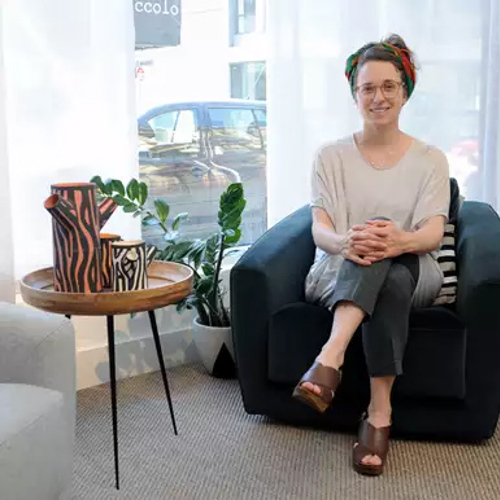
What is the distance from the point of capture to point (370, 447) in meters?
2.18

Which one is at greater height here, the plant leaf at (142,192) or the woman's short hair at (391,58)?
the woman's short hair at (391,58)

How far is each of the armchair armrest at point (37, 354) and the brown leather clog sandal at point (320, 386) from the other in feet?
2.00

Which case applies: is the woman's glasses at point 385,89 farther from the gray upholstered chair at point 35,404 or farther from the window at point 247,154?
the gray upholstered chair at point 35,404

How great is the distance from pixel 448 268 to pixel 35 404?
1308 mm

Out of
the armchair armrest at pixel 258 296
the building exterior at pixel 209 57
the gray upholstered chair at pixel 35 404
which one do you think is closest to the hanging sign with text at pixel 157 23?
the building exterior at pixel 209 57

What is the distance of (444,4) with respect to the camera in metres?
3.16

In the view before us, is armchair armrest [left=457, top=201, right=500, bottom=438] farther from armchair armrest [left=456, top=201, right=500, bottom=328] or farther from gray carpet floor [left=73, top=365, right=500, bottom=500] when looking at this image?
gray carpet floor [left=73, top=365, right=500, bottom=500]

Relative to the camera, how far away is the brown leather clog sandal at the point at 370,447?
2143mm

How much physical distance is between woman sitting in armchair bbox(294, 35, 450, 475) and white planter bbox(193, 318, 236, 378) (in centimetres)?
51

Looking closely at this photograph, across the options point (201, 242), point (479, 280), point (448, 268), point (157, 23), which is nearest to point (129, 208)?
point (201, 242)

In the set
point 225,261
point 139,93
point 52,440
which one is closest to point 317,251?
point 225,261

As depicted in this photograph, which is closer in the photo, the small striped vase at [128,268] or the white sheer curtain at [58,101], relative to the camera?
the small striped vase at [128,268]

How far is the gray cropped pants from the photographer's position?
215 centimetres

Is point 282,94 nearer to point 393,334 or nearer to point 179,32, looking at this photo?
point 179,32
